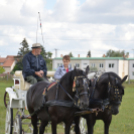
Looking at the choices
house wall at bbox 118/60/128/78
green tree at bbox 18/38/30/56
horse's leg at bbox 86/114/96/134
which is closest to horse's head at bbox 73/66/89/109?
horse's leg at bbox 86/114/96/134

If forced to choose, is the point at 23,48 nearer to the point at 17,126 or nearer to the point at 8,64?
the point at 8,64

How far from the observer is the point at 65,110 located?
21.1 feet

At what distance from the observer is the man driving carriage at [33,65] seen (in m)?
8.09

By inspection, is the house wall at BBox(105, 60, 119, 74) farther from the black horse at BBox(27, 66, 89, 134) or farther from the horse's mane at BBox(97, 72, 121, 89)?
the black horse at BBox(27, 66, 89, 134)

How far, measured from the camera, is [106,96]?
276 inches

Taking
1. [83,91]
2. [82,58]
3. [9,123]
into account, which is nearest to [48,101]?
[83,91]

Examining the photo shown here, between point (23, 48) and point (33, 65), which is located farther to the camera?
point (23, 48)

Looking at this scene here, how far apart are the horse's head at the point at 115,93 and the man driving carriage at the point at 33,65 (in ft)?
6.81

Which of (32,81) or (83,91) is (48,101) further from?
(32,81)

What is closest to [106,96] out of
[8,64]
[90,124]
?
[90,124]

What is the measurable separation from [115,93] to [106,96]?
0.45 meters

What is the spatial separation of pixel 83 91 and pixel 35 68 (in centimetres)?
251

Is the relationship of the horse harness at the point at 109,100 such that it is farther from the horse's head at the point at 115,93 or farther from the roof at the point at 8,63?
the roof at the point at 8,63

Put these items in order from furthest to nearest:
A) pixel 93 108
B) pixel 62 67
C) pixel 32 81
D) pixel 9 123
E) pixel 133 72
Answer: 1. pixel 133 72
2. pixel 9 123
3. pixel 32 81
4. pixel 62 67
5. pixel 93 108
